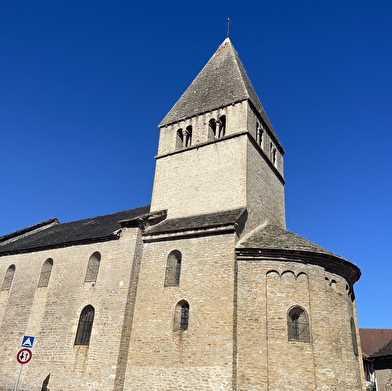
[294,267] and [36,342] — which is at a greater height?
[294,267]

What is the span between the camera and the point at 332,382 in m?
15.2

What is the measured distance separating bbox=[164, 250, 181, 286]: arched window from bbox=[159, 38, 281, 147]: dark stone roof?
10061 mm

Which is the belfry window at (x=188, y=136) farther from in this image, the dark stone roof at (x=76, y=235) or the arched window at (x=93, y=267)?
the arched window at (x=93, y=267)

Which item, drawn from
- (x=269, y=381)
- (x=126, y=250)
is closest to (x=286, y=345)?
(x=269, y=381)

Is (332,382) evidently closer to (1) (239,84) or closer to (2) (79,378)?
(2) (79,378)

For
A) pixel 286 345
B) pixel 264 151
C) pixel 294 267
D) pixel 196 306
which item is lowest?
pixel 286 345

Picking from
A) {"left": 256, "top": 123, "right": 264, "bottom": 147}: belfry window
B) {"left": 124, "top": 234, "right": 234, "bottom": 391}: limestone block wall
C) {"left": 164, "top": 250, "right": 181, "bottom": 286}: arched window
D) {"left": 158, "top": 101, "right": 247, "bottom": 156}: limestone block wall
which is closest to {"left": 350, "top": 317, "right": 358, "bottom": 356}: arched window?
{"left": 124, "top": 234, "right": 234, "bottom": 391}: limestone block wall

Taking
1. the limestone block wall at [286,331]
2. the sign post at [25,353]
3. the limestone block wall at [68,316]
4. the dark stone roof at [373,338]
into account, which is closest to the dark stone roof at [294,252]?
the limestone block wall at [286,331]

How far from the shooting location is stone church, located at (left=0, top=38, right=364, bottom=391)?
15.8 m

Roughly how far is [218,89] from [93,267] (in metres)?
14.2

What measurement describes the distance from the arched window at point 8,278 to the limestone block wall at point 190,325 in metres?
10.9

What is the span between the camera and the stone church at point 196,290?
15.8 metres

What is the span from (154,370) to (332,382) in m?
7.48

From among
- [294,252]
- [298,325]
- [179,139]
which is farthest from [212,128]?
[298,325]
